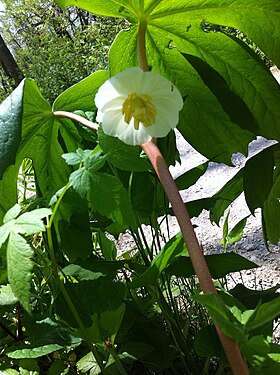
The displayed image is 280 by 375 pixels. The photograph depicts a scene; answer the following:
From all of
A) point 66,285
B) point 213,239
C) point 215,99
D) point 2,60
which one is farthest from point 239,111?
point 2,60

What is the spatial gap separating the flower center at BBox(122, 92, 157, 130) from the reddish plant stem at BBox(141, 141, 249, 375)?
23 millimetres

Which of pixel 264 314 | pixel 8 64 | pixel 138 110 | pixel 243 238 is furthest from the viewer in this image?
pixel 8 64

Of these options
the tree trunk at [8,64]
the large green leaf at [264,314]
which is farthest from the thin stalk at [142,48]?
the tree trunk at [8,64]

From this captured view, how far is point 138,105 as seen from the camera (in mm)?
386

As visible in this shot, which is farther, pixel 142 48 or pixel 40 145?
pixel 40 145

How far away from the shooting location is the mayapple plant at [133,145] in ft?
1.28

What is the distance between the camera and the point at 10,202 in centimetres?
51

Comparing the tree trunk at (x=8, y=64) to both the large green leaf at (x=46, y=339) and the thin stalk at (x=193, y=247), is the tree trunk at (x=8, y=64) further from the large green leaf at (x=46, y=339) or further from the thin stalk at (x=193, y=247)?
the thin stalk at (x=193, y=247)

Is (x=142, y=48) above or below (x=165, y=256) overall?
above

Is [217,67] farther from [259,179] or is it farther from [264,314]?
[264,314]

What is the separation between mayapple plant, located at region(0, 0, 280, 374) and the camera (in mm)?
391

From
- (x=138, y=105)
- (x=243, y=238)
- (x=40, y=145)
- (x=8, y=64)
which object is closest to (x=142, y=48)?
(x=138, y=105)

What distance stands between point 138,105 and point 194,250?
0.12m

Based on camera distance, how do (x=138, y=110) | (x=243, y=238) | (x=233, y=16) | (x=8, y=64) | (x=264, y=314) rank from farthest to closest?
(x=8, y=64) < (x=243, y=238) < (x=233, y=16) < (x=138, y=110) < (x=264, y=314)
